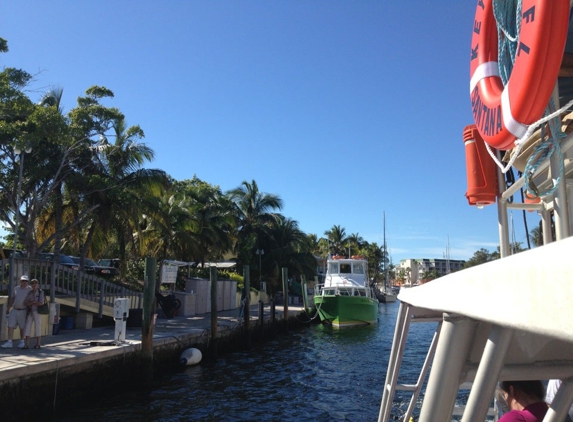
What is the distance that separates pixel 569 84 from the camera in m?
4.02

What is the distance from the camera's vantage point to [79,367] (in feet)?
30.3

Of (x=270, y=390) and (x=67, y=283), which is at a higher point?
(x=67, y=283)

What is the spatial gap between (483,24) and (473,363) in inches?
125

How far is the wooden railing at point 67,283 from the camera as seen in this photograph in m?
12.1

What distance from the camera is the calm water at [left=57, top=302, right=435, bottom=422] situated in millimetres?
9328

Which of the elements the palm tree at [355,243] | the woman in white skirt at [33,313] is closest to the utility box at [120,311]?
the woman in white skirt at [33,313]

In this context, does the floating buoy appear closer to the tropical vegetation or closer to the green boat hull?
the tropical vegetation

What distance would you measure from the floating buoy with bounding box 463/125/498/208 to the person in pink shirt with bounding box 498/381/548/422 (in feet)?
7.83

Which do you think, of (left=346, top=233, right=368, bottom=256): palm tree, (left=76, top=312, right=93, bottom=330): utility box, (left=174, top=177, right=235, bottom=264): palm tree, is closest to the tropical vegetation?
(left=174, top=177, right=235, bottom=264): palm tree

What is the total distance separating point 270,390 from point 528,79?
33.9 feet

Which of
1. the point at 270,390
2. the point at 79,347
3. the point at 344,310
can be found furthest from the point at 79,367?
the point at 344,310

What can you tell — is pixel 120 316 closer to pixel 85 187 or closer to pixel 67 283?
pixel 67 283

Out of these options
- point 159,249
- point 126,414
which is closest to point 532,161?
point 126,414

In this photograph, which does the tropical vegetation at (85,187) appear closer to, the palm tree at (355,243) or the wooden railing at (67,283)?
the wooden railing at (67,283)
